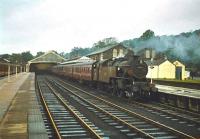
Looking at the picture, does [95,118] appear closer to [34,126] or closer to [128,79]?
[34,126]

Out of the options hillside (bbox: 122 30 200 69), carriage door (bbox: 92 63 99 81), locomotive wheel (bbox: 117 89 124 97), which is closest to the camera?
locomotive wheel (bbox: 117 89 124 97)

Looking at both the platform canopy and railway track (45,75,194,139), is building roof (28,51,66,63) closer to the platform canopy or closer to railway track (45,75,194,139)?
the platform canopy

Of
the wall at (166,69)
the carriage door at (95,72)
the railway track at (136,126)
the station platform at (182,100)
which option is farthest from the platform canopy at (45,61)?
the railway track at (136,126)

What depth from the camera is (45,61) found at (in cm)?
9475

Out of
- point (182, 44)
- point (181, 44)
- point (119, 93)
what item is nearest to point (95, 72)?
point (119, 93)

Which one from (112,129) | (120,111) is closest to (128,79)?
(120,111)

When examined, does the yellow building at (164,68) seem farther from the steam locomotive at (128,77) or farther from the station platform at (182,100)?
the station platform at (182,100)

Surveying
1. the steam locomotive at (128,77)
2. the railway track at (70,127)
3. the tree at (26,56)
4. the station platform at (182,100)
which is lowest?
the railway track at (70,127)

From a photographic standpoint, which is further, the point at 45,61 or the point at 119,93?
the point at 45,61

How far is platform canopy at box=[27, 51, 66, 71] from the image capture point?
3713 inches

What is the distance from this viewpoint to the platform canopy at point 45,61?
94312 millimetres

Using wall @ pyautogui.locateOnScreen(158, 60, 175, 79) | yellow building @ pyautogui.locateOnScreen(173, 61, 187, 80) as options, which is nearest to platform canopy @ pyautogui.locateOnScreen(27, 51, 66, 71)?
wall @ pyautogui.locateOnScreen(158, 60, 175, 79)

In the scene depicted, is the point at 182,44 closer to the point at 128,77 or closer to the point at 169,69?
the point at 128,77

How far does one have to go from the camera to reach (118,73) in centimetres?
2319
